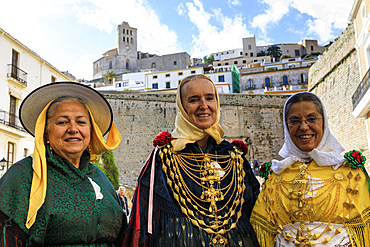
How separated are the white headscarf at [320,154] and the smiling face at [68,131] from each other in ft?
5.82

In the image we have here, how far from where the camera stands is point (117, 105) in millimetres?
28516

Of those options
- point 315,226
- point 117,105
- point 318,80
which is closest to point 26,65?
point 117,105

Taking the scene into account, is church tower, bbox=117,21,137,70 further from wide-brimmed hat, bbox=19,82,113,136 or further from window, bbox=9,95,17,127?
wide-brimmed hat, bbox=19,82,113,136

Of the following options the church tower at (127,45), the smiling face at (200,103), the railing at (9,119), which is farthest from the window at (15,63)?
the church tower at (127,45)

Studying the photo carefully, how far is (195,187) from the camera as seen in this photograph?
2.97 meters

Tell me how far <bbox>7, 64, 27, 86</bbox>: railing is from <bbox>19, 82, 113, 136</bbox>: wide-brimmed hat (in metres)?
18.8

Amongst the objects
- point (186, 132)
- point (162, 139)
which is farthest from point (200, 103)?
point (162, 139)

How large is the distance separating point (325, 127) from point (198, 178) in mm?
1231

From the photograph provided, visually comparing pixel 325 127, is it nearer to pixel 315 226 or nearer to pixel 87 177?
pixel 315 226

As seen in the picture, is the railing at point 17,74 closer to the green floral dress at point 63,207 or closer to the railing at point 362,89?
the railing at point 362,89

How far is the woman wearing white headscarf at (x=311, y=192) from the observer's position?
9.29ft

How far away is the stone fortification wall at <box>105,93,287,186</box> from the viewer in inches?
1099

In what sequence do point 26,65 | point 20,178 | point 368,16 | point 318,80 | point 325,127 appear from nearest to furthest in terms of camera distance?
point 20,178
point 325,127
point 368,16
point 26,65
point 318,80

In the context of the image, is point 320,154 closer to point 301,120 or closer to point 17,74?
point 301,120
